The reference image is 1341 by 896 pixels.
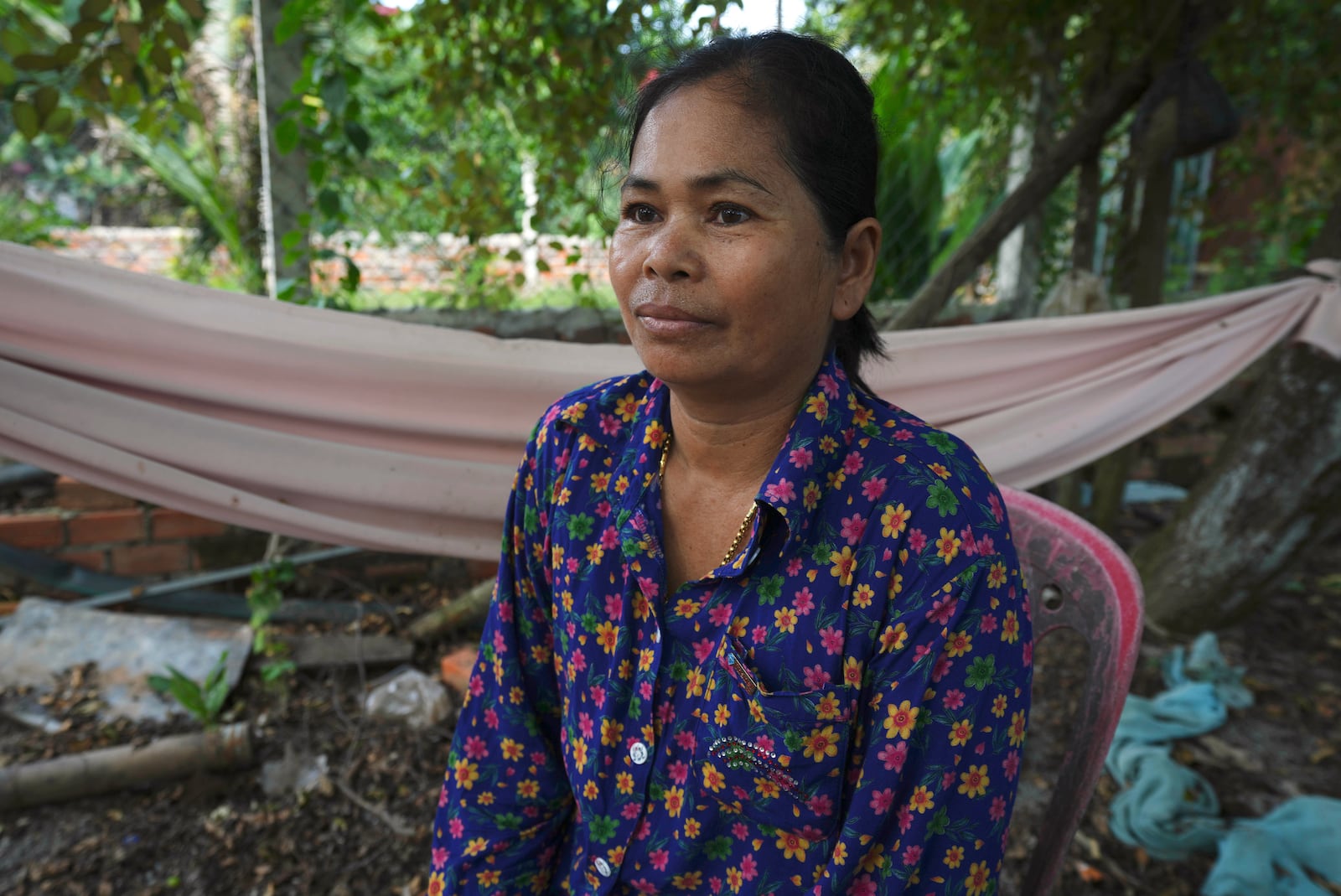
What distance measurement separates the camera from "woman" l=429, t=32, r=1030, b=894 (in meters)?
0.86

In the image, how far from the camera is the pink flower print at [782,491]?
3.01 ft

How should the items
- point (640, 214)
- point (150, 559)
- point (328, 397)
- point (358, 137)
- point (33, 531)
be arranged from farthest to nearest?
point (150, 559), point (33, 531), point (358, 137), point (328, 397), point (640, 214)

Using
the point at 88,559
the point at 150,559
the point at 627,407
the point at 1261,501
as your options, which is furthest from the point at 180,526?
the point at 1261,501

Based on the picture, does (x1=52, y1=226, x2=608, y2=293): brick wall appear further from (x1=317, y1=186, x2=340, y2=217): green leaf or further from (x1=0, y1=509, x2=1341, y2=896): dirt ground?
(x1=0, y1=509, x2=1341, y2=896): dirt ground

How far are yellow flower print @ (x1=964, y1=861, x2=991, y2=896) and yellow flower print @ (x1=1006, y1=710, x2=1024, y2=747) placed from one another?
12cm

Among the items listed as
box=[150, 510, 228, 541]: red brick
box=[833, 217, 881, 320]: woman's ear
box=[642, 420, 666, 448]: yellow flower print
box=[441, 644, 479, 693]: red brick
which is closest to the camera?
box=[833, 217, 881, 320]: woman's ear

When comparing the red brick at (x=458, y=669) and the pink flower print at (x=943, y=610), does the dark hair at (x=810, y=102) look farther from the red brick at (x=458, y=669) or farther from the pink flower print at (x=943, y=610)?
the red brick at (x=458, y=669)

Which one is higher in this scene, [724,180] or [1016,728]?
[724,180]

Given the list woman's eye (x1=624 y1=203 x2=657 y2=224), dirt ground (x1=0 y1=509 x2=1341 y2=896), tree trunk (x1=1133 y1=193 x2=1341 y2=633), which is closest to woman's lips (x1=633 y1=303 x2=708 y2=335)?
woman's eye (x1=624 y1=203 x2=657 y2=224)

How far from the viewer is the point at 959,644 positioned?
85 cm

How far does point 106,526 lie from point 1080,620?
7.56 feet

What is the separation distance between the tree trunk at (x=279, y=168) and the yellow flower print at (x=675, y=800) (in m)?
1.54

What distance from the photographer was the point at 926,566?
0.87 meters

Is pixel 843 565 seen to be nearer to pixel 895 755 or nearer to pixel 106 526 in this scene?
pixel 895 755
